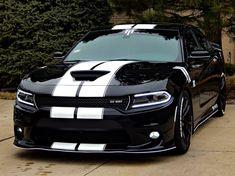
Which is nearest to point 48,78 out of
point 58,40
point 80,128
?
point 80,128

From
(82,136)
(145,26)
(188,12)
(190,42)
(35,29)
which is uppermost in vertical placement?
(145,26)

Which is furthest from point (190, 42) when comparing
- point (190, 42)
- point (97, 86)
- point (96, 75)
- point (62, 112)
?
point (62, 112)

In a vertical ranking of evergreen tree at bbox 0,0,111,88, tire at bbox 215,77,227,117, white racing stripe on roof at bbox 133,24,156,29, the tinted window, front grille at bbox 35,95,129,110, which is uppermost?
white racing stripe on roof at bbox 133,24,156,29

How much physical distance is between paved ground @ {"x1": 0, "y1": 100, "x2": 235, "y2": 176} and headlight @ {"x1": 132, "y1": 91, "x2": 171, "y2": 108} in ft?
2.08

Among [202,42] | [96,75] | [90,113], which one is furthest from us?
[202,42]

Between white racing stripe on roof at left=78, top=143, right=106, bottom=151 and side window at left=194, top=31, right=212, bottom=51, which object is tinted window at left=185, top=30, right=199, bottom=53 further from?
white racing stripe on roof at left=78, top=143, right=106, bottom=151

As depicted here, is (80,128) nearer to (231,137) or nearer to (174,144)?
(174,144)

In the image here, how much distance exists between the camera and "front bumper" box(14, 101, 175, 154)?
529cm

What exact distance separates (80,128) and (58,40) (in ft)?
21.2

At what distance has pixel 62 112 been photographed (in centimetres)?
538

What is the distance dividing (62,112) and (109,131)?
52 centimetres

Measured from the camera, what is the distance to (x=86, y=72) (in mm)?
5750

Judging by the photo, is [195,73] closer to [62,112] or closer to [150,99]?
[150,99]

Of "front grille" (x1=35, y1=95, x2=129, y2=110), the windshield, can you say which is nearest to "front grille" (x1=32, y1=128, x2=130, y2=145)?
"front grille" (x1=35, y1=95, x2=129, y2=110)
